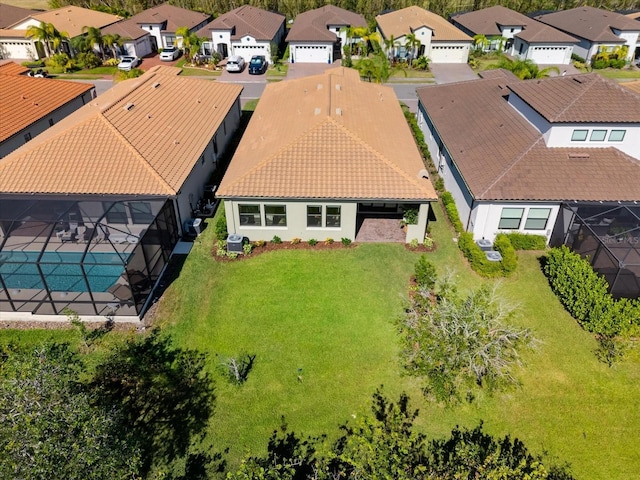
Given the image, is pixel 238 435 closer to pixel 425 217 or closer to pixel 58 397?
pixel 58 397

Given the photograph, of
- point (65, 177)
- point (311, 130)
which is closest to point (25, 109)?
point (65, 177)

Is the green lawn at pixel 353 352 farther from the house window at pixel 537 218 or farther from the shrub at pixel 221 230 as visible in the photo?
the house window at pixel 537 218

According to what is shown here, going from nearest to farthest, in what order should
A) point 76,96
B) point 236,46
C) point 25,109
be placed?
1. point 25,109
2. point 76,96
3. point 236,46

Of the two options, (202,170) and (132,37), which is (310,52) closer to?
(132,37)

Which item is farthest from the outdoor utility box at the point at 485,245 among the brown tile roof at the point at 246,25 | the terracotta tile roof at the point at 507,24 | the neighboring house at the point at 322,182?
the terracotta tile roof at the point at 507,24

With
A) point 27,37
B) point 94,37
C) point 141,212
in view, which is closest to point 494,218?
point 141,212

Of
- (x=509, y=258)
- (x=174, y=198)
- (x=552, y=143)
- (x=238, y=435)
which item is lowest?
(x=238, y=435)

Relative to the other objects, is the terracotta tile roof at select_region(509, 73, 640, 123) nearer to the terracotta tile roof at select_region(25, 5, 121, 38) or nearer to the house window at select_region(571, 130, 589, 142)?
the house window at select_region(571, 130, 589, 142)
